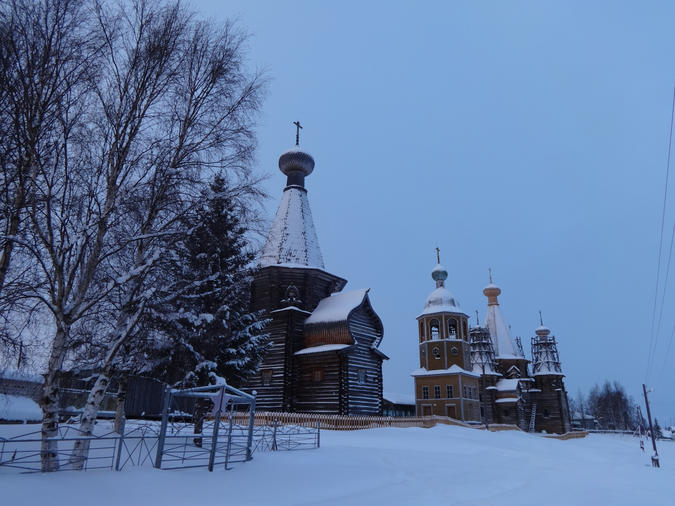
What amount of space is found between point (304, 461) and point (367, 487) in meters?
2.53

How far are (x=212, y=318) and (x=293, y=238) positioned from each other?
14.3 m

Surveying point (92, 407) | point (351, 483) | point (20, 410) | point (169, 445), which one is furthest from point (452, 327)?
point (92, 407)

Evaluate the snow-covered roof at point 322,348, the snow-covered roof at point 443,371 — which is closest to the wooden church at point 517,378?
the snow-covered roof at point 443,371

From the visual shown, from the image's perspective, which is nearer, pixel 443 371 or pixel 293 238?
pixel 293 238

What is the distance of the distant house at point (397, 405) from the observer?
182ft

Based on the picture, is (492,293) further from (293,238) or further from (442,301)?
(293,238)

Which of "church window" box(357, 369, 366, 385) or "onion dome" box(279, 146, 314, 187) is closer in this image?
"church window" box(357, 369, 366, 385)

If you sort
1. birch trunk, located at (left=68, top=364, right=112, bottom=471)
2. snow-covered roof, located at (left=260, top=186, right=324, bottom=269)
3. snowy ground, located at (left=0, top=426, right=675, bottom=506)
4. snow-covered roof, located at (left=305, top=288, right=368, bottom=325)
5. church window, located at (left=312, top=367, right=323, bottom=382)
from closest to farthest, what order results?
snowy ground, located at (left=0, top=426, right=675, bottom=506)
birch trunk, located at (left=68, top=364, right=112, bottom=471)
church window, located at (left=312, top=367, right=323, bottom=382)
snow-covered roof, located at (left=305, top=288, right=368, bottom=325)
snow-covered roof, located at (left=260, top=186, right=324, bottom=269)

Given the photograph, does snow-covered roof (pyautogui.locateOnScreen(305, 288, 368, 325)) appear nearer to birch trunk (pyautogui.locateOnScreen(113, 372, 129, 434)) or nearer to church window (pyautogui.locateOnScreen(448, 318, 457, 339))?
birch trunk (pyautogui.locateOnScreen(113, 372, 129, 434))

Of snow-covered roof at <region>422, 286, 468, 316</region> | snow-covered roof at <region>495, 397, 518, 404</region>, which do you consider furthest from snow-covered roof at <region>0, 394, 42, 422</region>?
snow-covered roof at <region>495, 397, 518, 404</region>

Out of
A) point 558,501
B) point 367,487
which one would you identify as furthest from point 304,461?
point 558,501

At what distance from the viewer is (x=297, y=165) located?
3158 centimetres

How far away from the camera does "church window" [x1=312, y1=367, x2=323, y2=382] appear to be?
2483 cm

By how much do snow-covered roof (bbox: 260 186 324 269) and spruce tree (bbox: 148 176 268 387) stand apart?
10.5 m
